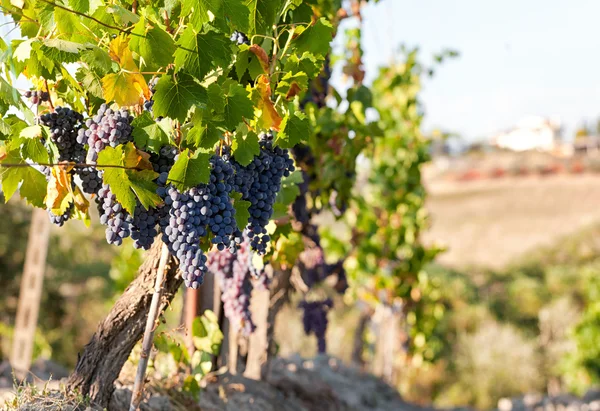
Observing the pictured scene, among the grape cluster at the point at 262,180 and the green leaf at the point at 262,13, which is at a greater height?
the green leaf at the point at 262,13

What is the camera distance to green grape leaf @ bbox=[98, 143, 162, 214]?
1995mm

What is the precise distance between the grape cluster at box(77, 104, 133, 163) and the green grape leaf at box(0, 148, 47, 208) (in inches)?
10.7

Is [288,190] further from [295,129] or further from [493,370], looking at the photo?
[493,370]

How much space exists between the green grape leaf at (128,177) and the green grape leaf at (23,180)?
0.37m

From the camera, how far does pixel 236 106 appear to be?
2008 millimetres

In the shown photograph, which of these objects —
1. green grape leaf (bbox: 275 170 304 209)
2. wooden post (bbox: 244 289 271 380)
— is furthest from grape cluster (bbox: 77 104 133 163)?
wooden post (bbox: 244 289 271 380)

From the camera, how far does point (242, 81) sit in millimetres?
2262

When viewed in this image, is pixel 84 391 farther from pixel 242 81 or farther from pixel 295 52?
pixel 295 52

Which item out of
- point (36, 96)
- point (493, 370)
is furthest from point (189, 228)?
point (493, 370)

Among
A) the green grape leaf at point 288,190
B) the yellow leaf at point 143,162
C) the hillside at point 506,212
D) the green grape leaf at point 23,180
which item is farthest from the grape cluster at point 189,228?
the hillside at point 506,212

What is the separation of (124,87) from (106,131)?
148mm

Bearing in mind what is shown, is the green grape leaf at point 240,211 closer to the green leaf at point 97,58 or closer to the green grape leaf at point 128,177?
the green grape leaf at point 128,177

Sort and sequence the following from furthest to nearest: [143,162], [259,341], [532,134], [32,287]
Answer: [532,134]
[32,287]
[259,341]
[143,162]

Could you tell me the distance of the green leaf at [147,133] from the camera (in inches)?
80.4
